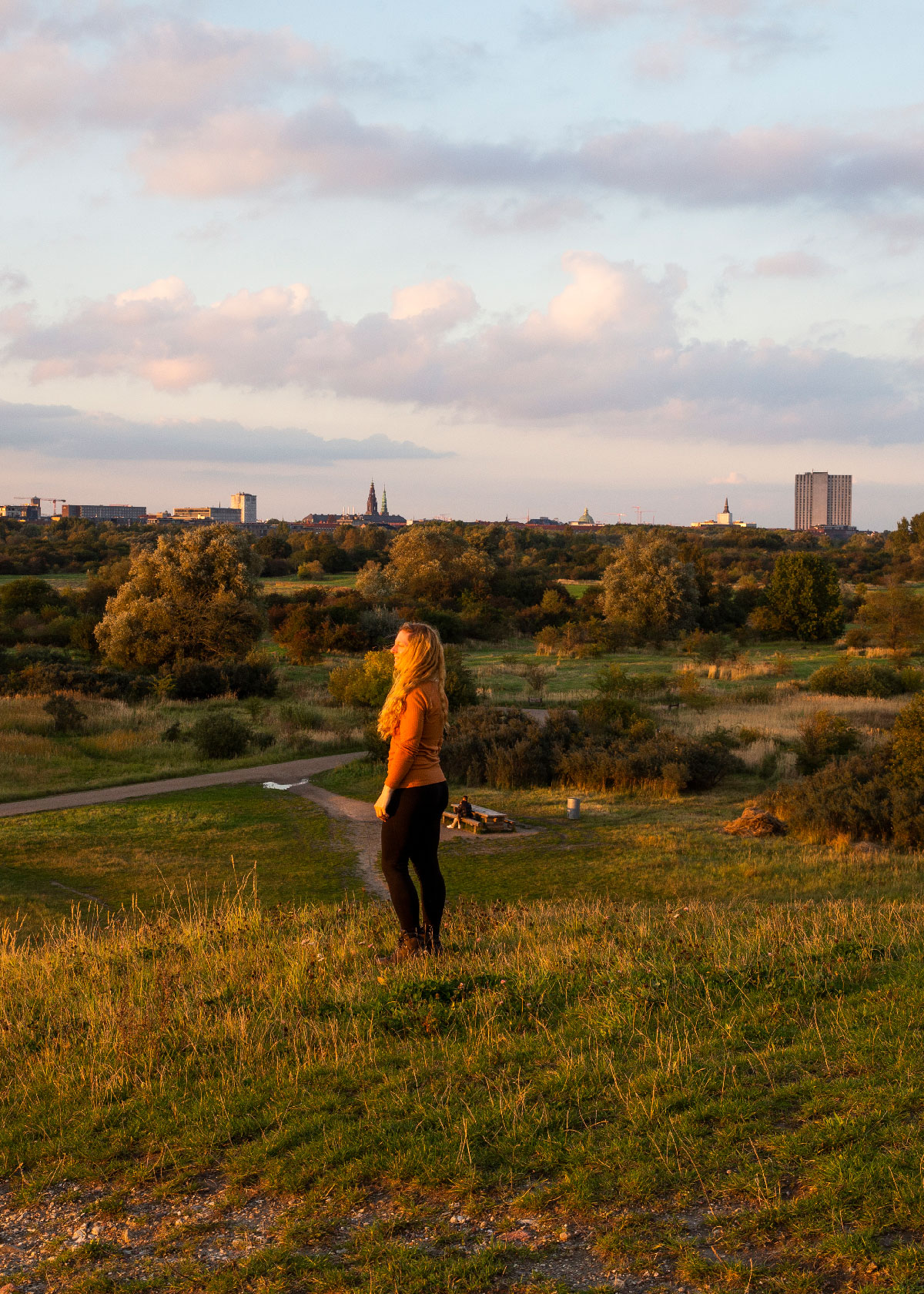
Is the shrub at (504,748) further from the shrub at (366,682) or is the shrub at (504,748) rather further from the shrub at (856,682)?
the shrub at (856,682)

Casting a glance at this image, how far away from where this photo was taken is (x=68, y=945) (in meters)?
7.64

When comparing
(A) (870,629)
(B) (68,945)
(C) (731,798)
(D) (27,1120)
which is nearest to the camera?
(D) (27,1120)

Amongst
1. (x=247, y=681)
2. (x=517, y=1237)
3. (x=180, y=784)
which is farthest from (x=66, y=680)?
(x=517, y=1237)

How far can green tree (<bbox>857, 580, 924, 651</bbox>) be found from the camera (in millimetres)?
40500

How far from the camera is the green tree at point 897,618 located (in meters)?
40.5

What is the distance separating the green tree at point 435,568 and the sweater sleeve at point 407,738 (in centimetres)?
5360

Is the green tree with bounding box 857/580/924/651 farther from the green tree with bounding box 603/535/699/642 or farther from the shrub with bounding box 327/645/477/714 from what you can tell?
the shrub with bounding box 327/645/477/714

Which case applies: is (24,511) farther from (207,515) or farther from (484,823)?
(484,823)

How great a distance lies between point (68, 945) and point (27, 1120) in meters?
3.18

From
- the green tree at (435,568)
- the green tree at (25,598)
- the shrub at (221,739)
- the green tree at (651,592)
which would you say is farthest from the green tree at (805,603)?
the green tree at (25,598)

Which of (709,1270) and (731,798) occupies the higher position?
(709,1270)

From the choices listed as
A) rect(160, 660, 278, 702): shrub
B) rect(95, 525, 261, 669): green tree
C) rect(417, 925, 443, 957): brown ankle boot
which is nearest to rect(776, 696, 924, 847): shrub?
rect(417, 925, 443, 957): brown ankle boot

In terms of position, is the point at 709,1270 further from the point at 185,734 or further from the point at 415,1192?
the point at 185,734

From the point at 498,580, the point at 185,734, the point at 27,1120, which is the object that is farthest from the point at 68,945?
the point at 498,580
